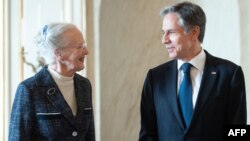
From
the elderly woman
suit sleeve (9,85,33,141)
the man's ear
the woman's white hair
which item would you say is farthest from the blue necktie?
suit sleeve (9,85,33,141)

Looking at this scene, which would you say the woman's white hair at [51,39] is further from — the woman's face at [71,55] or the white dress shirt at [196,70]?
the white dress shirt at [196,70]

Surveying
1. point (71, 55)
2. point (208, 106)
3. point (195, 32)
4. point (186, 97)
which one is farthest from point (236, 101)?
point (71, 55)

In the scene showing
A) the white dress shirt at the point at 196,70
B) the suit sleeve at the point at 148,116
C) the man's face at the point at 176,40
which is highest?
the man's face at the point at 176,40

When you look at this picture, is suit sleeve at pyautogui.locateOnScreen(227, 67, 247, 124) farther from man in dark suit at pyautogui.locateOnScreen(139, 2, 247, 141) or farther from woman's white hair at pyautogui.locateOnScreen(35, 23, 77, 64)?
woman's white hair at pyautogui.locateOnScreen(35, 23, 77, 64)

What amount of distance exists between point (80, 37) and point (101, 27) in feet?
3.09

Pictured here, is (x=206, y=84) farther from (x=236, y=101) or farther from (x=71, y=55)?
(x=71, y=55)

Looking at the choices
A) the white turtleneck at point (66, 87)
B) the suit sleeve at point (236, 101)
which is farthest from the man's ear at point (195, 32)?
the white turtleneck at point (66, 87)

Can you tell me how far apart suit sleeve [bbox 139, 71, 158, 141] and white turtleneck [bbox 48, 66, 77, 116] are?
382 mm

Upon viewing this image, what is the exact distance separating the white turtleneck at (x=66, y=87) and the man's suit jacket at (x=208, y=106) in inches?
16.3

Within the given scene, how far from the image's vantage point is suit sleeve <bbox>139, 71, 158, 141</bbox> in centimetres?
212

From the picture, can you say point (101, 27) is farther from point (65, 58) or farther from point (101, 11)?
point (65, 58)

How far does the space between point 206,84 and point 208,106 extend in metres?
0.12

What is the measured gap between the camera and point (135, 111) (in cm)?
317

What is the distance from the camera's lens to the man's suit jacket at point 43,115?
73.0 inches
